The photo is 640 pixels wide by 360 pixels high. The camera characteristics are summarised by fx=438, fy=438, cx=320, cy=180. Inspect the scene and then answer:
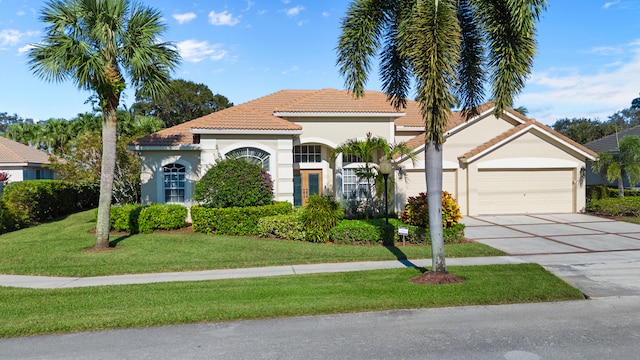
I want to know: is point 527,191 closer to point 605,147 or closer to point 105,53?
point 605,147

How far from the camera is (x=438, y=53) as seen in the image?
25.4ft

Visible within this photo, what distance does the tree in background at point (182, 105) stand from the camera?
47125 mm

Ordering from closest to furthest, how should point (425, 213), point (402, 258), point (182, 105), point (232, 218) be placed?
point (402, 258)
point (425, 213)
point (232, 218)
point (182, 105)

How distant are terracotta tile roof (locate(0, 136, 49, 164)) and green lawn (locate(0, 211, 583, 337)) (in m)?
→ 16.9

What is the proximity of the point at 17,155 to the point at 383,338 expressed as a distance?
1141 inches

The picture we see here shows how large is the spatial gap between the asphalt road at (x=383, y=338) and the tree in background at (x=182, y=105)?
1730 inches

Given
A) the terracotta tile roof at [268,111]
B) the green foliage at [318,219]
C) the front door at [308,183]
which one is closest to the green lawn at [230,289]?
the green foliage at [318,219]

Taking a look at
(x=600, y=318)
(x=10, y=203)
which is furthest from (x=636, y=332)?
(x=10, y=203)

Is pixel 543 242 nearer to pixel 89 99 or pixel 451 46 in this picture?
pixel 451 46

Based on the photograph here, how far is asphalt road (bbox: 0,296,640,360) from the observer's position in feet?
17.6

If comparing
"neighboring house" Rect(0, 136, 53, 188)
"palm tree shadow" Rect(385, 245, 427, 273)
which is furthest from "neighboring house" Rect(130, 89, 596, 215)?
"neighboring house" Rect(0, 136, 53, 188)

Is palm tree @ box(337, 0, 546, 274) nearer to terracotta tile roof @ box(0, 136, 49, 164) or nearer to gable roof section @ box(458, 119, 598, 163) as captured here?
gable roof section @ box(458, 119, 598, 163)

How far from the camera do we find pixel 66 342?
5848mm

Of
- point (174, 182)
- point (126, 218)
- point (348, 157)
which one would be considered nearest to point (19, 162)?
point (174, 182)
